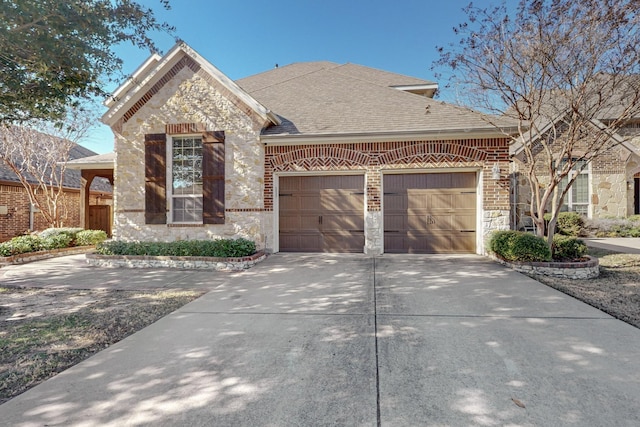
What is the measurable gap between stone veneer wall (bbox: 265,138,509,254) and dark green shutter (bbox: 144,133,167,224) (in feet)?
9.36

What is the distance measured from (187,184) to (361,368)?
24.9 ft

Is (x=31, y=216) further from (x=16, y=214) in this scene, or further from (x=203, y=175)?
(x=203, y=175)

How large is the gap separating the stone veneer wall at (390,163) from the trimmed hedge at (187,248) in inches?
46.9

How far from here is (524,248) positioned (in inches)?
255

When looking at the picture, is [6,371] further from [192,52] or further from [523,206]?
[523,206]

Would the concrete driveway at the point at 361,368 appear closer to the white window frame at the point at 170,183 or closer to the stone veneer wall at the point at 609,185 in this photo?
the white window frame at the point at 170,183

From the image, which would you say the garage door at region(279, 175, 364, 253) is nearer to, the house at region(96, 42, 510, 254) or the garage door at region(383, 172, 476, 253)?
the house at region(96, 42, 510, 254)

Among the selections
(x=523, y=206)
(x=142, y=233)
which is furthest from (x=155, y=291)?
(x=523, y=206)

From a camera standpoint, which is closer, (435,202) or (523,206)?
(435,202)

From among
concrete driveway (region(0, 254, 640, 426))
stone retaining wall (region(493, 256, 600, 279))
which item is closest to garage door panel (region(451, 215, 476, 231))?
stone retaining wall (region(493, 256, 600, 279))

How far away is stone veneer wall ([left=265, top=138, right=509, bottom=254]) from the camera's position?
313 inches

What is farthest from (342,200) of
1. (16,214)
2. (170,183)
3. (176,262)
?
(16,214)

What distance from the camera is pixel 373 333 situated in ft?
11.5

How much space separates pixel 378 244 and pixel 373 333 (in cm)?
497
